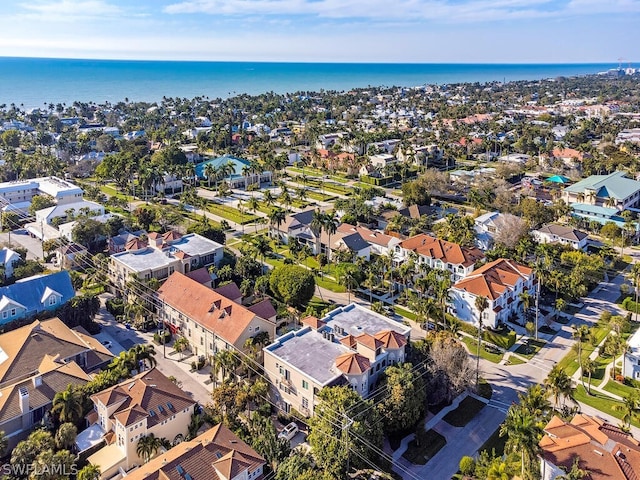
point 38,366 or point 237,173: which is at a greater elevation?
point 237,173

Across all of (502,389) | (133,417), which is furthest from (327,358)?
(502,389)

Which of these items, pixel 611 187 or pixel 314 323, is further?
pixel 611 187

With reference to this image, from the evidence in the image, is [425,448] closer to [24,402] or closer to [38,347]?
[24,402]

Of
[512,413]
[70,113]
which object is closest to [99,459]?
[512,413]

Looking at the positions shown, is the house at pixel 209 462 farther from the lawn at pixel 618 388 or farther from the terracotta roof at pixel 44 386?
the lawn at pixel 618 388

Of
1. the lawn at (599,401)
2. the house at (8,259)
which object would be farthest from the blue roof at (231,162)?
the lawn at (599,401)

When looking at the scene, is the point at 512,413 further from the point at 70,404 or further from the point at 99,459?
the point at 70,404
